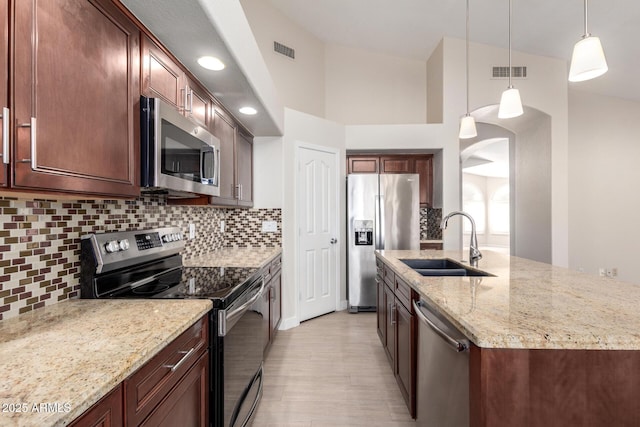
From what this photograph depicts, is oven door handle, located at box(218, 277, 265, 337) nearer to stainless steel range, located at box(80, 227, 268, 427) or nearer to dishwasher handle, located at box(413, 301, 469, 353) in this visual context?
stainless steel range, located at box(80, 227, 268, 427)

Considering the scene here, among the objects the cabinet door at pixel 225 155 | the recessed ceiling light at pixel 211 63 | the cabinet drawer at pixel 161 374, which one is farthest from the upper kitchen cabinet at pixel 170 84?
the cabinet drawer at pixel 161 374

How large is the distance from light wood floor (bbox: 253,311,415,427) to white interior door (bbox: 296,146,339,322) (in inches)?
19.8

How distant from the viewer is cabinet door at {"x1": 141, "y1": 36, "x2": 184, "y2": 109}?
4.57ft

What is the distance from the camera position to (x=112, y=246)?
1.44 metres

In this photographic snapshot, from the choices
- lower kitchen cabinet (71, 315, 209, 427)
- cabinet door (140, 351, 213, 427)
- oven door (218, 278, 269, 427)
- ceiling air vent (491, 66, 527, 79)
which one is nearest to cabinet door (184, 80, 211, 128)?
oven door (218, 278, 269, 427)

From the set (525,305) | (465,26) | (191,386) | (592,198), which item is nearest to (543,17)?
(465,26)

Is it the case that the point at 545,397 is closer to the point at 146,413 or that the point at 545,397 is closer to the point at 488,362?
the point at 488,362

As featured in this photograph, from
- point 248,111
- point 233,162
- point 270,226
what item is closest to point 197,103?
point 248,111

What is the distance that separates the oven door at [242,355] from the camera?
1387 mm

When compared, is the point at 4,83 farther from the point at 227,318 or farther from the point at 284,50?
the point at 284,50

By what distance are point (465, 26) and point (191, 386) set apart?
14.9ft

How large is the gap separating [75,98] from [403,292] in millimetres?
1778

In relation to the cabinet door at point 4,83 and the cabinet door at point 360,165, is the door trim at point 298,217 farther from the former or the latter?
the cabinet door at point 4,83

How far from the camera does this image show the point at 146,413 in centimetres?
86
